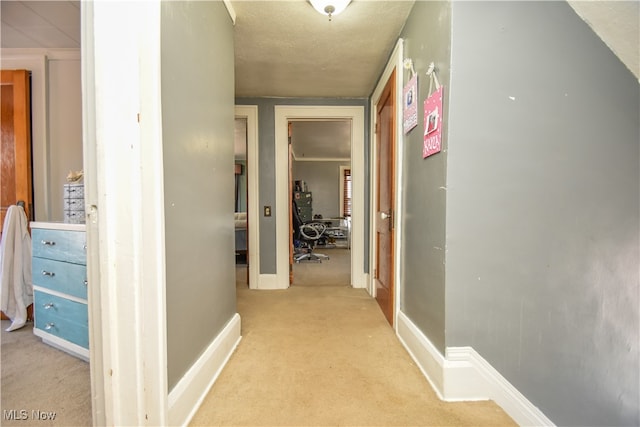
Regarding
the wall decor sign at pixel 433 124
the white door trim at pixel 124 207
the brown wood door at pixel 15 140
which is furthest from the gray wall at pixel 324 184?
the white door trim at pixel 124 207

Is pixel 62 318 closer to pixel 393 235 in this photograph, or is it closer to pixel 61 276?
pixel 61 276

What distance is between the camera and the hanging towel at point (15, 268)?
193cm

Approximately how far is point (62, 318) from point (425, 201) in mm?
2304

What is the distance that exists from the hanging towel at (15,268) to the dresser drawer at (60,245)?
38cm

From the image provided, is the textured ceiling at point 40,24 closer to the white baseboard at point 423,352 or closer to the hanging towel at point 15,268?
the hanging towel at point 15,268

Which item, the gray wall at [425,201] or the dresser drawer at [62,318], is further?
the dresser drawer at [62,318]

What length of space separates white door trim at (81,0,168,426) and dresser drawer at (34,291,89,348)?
86 centimetres

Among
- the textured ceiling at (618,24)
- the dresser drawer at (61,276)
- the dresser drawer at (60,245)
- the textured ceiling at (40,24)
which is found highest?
the textured ceiling at (40,24)

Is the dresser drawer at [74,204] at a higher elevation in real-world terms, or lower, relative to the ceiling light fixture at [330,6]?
lower

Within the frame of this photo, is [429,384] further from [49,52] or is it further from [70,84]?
[49,52]

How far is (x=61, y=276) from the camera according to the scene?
164 centimetres

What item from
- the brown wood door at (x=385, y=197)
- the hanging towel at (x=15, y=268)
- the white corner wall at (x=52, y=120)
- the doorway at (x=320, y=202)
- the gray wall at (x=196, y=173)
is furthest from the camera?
the doorway at (x=320, y=202)

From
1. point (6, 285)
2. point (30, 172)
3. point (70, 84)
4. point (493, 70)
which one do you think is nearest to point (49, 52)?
point (70, 84)

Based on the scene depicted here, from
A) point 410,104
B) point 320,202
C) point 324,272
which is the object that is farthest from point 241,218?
point 410,104
